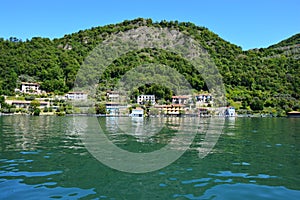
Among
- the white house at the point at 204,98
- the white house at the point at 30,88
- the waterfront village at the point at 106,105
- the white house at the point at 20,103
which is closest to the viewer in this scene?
the waterfront village at the point at 106,105

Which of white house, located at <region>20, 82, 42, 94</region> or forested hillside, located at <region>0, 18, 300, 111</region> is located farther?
forested hillside, located at <region>0, 18, 300, 111</region>

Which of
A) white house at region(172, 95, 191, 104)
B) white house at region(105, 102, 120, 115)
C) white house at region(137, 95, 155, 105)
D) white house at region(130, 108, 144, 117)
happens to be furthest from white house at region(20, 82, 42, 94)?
white house at region(172, 95, 191, 104)

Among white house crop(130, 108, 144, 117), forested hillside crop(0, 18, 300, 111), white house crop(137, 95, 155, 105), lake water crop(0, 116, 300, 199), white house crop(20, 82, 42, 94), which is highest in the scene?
forested hillside crop(0, 18, 300, 111)

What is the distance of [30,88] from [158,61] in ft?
185

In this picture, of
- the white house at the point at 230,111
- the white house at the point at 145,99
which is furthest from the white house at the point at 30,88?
the white house at the point at 230,111

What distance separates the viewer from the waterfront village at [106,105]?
77.8m

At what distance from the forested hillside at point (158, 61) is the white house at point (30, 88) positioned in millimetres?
2426

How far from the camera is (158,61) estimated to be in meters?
129

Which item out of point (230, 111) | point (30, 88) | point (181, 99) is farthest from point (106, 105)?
point (230, 111)

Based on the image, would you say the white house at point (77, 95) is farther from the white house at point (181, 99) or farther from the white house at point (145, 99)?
the white house at point (181, 99)

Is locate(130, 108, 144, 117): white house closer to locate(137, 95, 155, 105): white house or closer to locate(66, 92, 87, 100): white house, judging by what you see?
locate(137, 95, 155, 105): white house

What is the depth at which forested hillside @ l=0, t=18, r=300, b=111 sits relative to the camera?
331 ft

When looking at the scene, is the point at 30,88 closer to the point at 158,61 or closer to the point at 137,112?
the point at 137,112

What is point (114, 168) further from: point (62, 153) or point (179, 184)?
point (62, 153)
